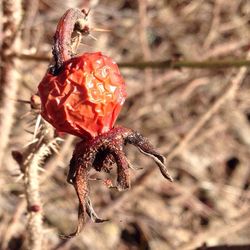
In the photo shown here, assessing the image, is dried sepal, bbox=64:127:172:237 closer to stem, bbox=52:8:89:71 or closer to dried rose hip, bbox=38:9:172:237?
dried rose hip, bbox=38:9:172:237

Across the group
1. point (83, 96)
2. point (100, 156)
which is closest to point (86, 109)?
point (83, 96)

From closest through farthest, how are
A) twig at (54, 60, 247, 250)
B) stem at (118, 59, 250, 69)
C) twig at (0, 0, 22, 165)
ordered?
stem at (118, 59, 250, 69), twig at (0, 0, 22, 165), twig at (54, 60, 247, 250)

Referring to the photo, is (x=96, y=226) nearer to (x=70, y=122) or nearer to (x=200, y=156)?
(x=200, y=156)

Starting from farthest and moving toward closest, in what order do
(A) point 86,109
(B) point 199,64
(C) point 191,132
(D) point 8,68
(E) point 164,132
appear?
(E) point 164,132 → (C) point 191,132 → (D) point 8,68 → (B) point 199,64 → (A) point 86,109

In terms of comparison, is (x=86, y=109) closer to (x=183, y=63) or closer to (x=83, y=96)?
(x=83, y=96)

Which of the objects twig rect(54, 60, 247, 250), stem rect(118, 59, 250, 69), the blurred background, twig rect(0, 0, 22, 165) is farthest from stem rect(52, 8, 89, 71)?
the blurred background

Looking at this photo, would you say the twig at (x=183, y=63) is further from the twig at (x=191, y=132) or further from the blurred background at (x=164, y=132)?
the blurred background at (x=164, y=132)

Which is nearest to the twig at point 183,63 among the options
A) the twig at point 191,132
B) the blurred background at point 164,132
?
the twig at point 191,132

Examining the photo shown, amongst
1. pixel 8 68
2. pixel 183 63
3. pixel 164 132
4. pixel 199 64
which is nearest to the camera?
pixel 199 64
